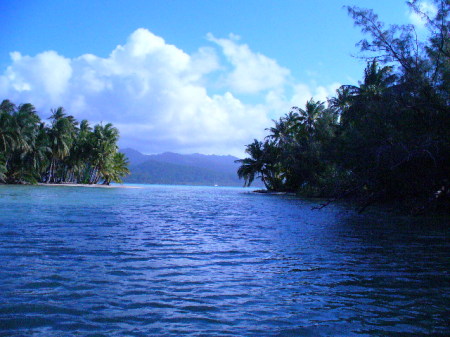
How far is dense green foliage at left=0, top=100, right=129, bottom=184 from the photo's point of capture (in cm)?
5718

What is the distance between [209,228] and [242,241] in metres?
3.60

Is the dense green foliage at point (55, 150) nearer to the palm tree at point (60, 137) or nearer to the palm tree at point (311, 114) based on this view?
the palm tree at point (60, 137)

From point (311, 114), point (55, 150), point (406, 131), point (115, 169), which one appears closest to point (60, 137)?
point (55, 150)

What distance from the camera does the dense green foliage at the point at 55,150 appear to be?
2251 inches

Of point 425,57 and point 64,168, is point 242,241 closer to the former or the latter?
point 425,57

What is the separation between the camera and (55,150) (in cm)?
6625

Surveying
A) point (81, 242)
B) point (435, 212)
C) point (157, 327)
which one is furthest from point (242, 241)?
point (435, 212)

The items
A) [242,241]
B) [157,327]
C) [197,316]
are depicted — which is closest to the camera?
[157,327]

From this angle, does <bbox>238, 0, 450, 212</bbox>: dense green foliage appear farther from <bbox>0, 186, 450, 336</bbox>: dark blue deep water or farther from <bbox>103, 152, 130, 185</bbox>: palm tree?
<bbox>103, 152, 130, 185</bbox>: palm tree

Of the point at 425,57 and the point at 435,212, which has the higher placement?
the point at 425,57

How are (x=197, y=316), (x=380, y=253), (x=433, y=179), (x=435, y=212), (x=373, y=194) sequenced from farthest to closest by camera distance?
(x=435, y=212), (x=373, y=194), (x=433, y=179), (x=380, y=253), (x=197, y=316)

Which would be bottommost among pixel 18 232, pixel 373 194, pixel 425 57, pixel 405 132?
pixel 18 232

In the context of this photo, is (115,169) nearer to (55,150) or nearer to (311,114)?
(55,150)

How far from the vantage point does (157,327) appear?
15.8 ft
